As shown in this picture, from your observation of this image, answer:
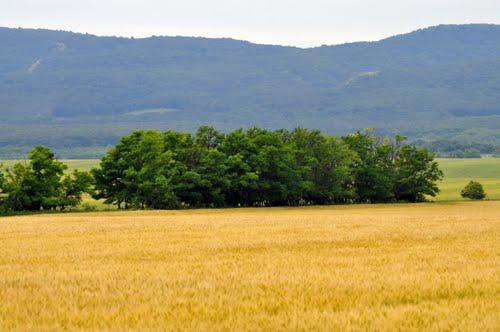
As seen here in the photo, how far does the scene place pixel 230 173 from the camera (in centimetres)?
8181

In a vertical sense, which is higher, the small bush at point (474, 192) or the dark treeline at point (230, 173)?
the dark treeline at point (230, 173)

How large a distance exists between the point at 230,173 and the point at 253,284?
64655mm

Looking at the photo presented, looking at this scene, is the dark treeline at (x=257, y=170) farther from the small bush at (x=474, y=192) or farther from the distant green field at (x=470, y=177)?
the distant green field at (x=470, y=177)

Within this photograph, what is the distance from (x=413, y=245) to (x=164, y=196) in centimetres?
4836

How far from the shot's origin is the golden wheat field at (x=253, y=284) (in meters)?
13.2

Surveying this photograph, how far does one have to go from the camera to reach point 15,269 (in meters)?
→ 20.6

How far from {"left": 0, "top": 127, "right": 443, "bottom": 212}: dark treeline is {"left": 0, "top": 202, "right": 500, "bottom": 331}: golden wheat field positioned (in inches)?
1667

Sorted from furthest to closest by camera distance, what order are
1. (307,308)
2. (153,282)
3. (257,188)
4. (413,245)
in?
(257,188)
(413,245)
(153,282)
(307,308)

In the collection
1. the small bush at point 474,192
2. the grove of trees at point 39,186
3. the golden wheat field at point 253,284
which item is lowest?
the small bush at point 474,192

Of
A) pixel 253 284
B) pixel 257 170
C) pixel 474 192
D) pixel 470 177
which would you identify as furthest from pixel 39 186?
pixel 470 177

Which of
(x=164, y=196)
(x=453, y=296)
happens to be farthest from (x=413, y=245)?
(x=164, y=196)

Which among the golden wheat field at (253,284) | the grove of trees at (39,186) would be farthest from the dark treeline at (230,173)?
the golden wheat field at (253,284)

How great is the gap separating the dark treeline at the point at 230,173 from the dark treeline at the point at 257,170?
110 mm

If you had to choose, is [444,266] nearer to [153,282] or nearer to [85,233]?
[153,282]
